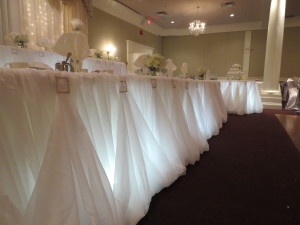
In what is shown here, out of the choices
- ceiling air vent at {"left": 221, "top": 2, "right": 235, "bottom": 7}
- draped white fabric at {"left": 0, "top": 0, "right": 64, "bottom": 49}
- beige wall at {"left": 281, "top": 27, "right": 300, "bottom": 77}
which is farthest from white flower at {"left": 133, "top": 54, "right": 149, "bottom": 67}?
beige wall at {"left": 281, "top": 27, "right": 300, "bottom": 77}

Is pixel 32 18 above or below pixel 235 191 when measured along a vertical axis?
above

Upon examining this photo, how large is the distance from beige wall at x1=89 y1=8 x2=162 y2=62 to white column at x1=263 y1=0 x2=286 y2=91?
455 cm

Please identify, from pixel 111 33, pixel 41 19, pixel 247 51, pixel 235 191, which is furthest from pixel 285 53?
pixel 235 191

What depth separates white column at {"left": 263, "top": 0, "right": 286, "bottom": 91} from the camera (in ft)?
18.2

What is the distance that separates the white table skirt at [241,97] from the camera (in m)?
4.68

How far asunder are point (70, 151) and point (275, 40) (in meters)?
6.38

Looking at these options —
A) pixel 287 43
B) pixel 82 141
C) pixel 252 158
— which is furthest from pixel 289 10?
pixel 82 141

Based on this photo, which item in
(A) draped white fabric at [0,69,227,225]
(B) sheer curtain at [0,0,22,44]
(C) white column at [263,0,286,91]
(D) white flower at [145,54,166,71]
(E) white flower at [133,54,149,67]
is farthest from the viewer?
(C) white column at [263,0,286,91]

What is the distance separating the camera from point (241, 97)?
471 centimetres

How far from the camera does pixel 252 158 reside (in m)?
1.98

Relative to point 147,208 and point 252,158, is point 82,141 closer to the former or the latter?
point 147,208

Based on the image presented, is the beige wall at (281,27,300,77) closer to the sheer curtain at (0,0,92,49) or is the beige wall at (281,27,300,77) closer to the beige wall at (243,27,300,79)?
the beige wall at (243,27,300,79)

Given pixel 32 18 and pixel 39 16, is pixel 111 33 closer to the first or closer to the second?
pixel 39 16

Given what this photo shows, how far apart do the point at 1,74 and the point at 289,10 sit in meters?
9.29
